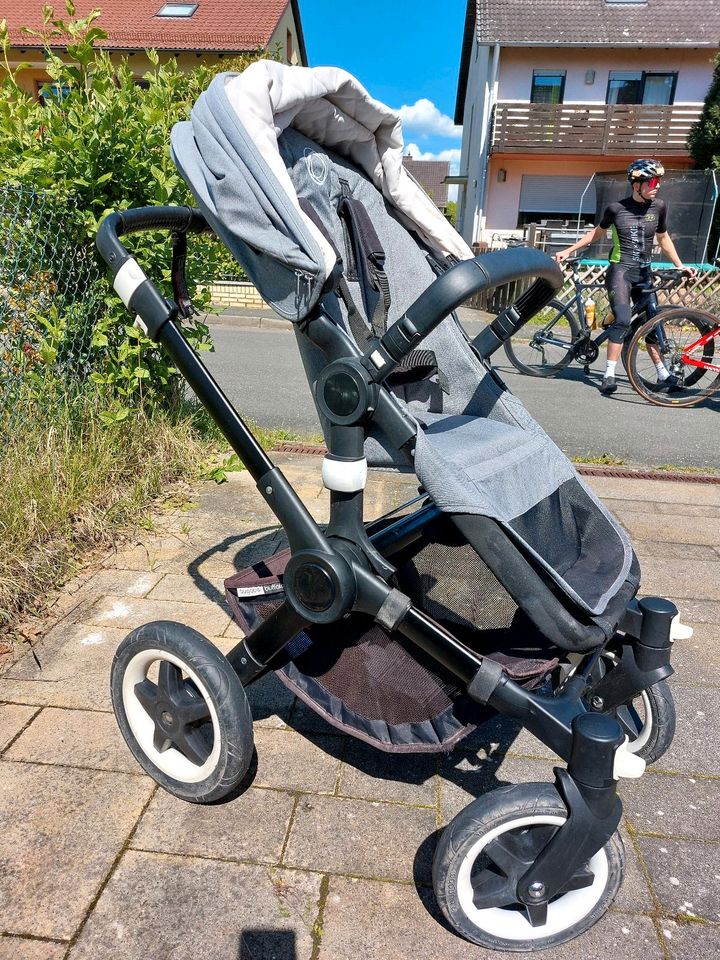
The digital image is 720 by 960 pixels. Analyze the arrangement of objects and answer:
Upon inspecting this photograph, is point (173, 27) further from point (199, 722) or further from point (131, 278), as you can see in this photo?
point (199, 722)

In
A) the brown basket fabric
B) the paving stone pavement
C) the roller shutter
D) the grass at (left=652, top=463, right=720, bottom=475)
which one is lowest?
the grass at (left=652, top=463, right=720, bottom=475)

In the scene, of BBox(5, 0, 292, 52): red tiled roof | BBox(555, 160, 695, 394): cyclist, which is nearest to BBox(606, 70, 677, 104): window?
BBox(5, 0, 292, 52): red tiled roof

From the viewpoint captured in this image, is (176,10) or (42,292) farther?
(176,10)

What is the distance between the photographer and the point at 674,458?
17.9 feet

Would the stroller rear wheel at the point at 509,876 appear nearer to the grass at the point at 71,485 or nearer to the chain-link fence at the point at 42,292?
the grass at the point at 71,485

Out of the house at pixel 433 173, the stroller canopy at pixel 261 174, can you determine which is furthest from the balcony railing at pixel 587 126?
the house at pixel 433 173

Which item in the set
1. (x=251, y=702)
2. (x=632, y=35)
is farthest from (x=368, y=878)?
(x=632, y=35)

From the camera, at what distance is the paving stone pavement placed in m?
1.61

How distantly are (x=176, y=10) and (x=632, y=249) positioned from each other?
21.6 meters

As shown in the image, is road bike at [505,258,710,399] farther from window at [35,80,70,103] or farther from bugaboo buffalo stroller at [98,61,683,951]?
bugaboo buffalo stroller at [98,61,683,951]

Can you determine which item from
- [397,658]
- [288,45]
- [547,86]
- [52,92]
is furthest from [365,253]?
[288,45]

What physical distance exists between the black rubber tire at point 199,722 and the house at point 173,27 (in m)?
22.3

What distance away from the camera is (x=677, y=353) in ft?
23.8

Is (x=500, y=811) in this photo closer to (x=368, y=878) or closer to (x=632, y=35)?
(x=368, y=878)
